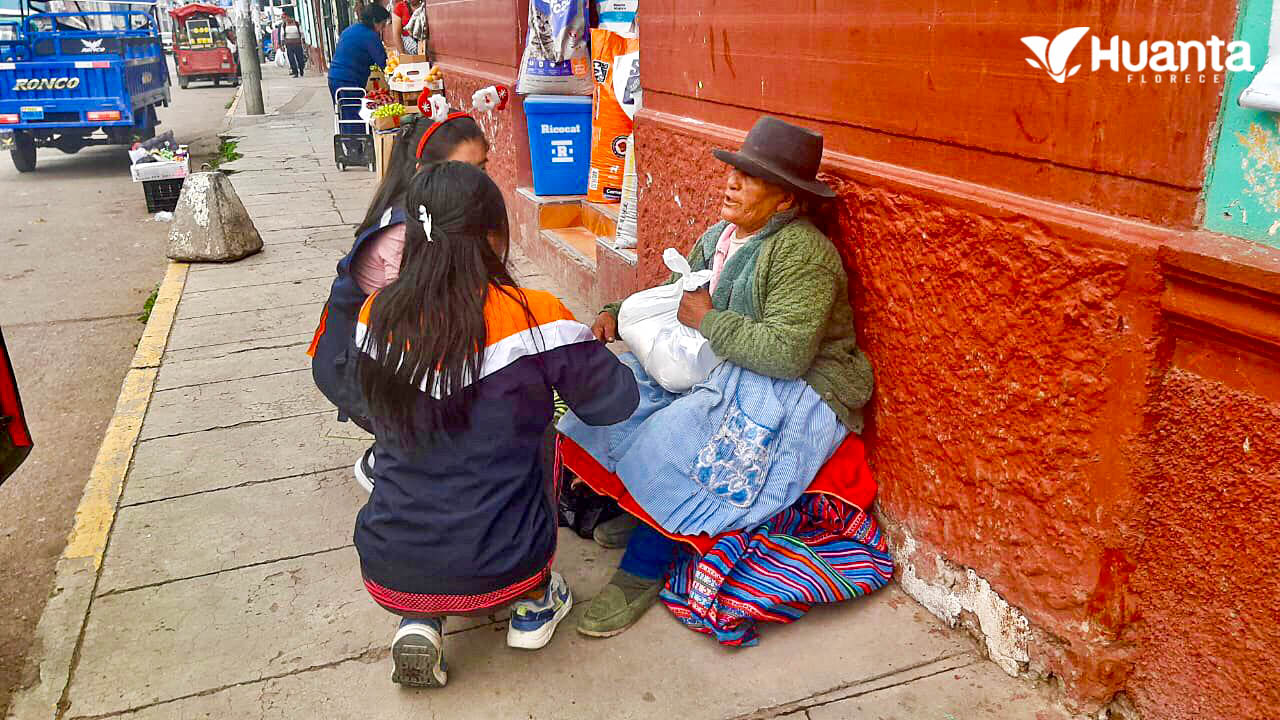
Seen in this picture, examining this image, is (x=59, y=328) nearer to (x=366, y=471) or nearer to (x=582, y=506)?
(x=366, y=471)

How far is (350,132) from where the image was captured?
37.2 feet

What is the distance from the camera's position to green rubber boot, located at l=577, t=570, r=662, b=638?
277cm

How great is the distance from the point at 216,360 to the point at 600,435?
2980 mm

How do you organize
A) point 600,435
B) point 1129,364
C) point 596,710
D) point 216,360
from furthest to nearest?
1. point 216,360
2. point 600,435
3. point 596,710
4. point 1129,364

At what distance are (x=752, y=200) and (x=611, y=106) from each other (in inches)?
120

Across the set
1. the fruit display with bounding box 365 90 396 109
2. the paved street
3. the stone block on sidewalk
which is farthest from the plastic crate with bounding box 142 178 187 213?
the stone block on sidewalk

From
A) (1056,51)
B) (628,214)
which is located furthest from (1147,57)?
(628,214)

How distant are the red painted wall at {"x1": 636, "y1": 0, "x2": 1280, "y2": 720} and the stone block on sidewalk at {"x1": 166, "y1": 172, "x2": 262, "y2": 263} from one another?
537cm

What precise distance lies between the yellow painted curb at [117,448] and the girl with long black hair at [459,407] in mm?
1413

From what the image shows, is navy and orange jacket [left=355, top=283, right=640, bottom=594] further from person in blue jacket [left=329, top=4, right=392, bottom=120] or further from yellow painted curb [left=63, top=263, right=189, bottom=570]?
person in blue jacket [left=329, top=4, right=392, bottom=120]

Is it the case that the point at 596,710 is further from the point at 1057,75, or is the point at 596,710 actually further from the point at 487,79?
the point at 487,79

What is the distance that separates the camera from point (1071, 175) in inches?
83.4

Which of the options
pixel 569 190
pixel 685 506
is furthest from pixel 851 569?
pixel 569 190

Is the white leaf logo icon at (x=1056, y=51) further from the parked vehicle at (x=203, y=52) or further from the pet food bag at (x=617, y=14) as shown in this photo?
the parked vehicle at (x=203, y=52)
